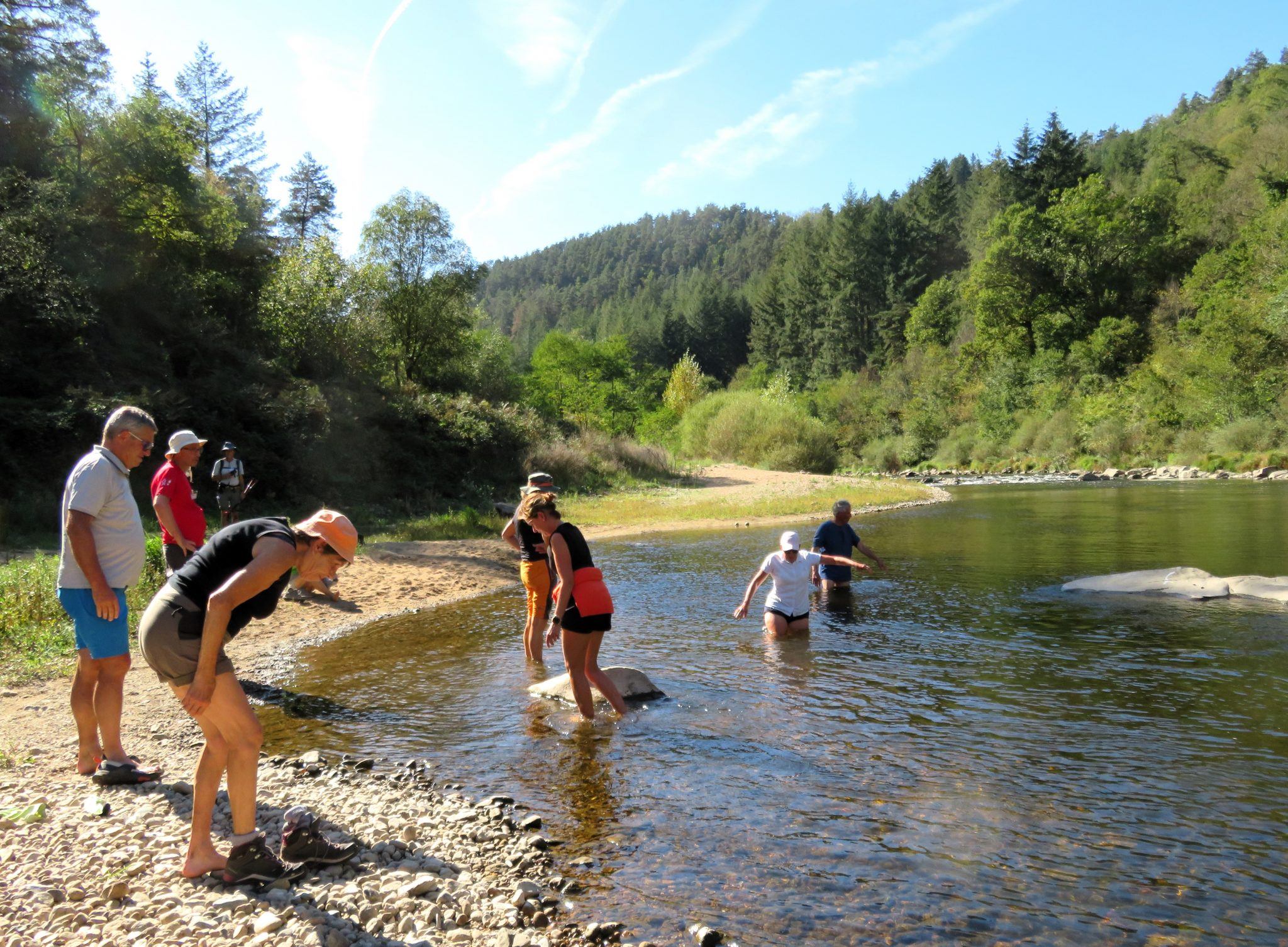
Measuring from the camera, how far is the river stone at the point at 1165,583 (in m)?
13.4

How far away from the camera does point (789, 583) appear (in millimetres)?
11180

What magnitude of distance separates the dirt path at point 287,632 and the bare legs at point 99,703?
1.29 feet

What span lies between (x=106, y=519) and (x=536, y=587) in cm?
501

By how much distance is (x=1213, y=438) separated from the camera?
42.7 m

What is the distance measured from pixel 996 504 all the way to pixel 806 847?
29.1 metres

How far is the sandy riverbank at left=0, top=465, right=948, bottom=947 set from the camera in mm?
4234

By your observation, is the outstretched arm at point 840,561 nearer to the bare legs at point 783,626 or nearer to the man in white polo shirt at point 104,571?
the bare legs at point 783,626

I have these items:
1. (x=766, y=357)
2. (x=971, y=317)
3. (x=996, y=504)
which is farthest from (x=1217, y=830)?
(x=766, y=357)

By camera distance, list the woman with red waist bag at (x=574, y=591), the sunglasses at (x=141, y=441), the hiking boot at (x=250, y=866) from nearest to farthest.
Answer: the hiking boot at (x=250, y=866)
the sunglasses at (x=141, y=441)
the woman with red waist bag at (x=574, y=591)

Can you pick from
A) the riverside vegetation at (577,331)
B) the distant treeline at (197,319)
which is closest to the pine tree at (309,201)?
the riverside vegetation at (577,331)

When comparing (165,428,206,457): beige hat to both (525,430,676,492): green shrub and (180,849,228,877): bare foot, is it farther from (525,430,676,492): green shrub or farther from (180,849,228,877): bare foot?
(525,430,676,492): green shrub

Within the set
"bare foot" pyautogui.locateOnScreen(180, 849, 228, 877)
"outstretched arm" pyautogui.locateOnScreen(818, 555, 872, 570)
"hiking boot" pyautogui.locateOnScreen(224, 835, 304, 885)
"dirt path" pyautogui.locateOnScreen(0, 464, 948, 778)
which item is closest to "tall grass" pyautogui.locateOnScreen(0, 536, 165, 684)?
"dirt path" pyautogui.locateOnScreen(0, 464, 948, 778)

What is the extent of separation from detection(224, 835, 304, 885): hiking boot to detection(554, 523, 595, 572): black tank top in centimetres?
342

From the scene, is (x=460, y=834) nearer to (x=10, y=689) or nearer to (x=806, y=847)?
(x=806, y=847)
